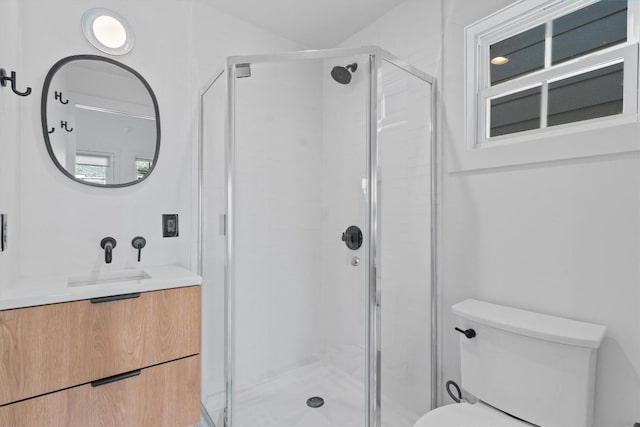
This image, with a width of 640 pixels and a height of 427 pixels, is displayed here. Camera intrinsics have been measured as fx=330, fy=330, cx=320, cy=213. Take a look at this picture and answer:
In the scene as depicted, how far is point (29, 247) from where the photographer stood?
1.52 m

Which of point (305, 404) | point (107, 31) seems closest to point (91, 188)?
point (107, 31)

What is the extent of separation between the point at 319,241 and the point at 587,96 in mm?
1282

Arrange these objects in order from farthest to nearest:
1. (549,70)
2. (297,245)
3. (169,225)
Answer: (169,225), (297,245), (549,70)

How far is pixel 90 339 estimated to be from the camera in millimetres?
1248

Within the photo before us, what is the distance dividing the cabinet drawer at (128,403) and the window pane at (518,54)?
6.47 ft

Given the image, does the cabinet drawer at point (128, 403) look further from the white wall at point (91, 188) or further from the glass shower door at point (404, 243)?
the glass shower door at point (404, 243)

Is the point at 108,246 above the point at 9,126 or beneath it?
beneath

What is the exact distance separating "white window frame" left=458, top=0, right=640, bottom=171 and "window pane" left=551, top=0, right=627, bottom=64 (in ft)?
0.07

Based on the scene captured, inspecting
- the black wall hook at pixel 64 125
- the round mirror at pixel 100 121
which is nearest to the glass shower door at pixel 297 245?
the round mirror at pixel 100 121

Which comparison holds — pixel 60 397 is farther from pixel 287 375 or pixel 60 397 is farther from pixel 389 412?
pixel 389 412

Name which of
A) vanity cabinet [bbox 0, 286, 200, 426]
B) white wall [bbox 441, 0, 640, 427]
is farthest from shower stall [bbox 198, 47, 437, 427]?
vanity cabinet [bbox 0, 286, 200, 426]

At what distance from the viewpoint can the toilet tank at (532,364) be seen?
1138 mm

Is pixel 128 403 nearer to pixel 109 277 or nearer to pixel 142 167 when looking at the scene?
pixel 109 277

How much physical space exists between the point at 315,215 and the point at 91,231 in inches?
44.6
